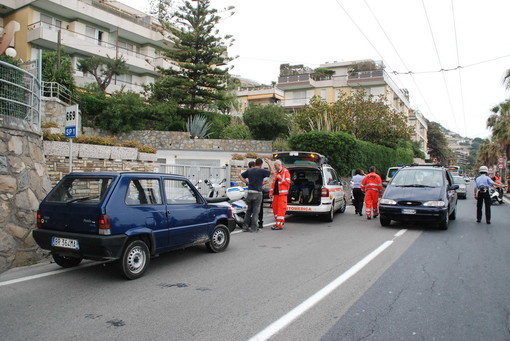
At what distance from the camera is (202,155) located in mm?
25391

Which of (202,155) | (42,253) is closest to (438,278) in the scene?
(42,253)

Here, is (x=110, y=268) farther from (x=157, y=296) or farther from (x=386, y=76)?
(x=386, y=76)

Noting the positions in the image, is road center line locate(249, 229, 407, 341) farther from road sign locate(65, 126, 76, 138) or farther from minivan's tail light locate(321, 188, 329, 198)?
road sign locate(65, 126, 76, 138)

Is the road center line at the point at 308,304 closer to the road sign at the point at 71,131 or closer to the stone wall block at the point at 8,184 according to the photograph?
the stone wall block at the point at 8,184

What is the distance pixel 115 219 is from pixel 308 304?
295cm

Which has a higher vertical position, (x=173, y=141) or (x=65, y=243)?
(x=173, y=141)

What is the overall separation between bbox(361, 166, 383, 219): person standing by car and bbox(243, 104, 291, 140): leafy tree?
19737mm

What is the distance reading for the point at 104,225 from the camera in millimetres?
5293

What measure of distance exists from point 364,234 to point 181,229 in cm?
556

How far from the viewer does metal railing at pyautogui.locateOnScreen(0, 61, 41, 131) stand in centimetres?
742

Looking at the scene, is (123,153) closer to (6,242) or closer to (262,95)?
(6,242)

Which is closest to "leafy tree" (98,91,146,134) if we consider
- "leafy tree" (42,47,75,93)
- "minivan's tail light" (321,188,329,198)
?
"leafy tree" (42,47,75,93)

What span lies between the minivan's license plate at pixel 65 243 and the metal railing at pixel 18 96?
9.65 ft

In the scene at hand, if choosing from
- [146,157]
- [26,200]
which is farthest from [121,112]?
[26,200]
